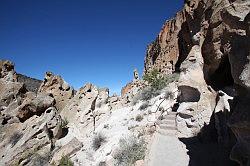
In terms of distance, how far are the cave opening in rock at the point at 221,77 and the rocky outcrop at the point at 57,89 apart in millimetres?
12038

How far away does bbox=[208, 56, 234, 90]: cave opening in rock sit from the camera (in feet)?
36.6

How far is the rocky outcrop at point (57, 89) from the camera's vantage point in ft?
66.4

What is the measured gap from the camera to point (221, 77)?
11.5 m

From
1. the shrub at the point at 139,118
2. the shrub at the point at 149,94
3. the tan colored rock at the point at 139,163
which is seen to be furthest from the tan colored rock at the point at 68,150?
the shrub at the point at 149,94

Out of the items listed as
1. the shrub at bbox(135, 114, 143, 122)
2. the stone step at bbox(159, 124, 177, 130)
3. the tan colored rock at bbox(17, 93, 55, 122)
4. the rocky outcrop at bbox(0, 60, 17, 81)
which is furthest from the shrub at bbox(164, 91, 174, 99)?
the rocky outcrop at bbox(0, 60, 17, 81)

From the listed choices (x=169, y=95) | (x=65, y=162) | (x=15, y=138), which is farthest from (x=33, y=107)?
(x=169, y=95)

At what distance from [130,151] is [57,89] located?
1093cm

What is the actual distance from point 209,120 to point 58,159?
752 cm

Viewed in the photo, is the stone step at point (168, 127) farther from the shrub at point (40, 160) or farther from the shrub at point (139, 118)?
the shrub at point (40, 160)

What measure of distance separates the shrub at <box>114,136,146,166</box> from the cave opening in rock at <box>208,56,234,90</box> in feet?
12.5

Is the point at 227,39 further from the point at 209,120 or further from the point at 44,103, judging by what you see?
the point at 44,103

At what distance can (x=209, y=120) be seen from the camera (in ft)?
34.8

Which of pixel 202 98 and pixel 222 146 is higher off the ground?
pixel 202 98

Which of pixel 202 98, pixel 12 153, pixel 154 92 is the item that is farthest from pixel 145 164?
pixel 154 92
